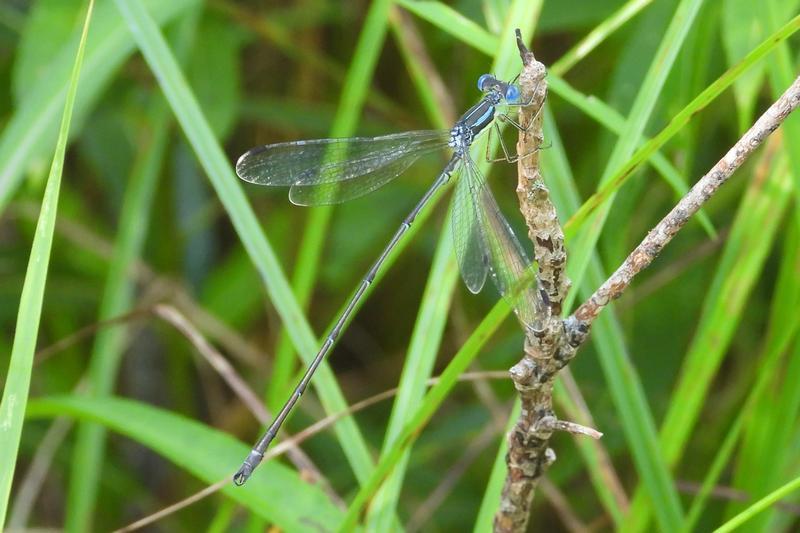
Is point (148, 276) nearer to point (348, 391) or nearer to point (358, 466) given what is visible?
point (348, 391)

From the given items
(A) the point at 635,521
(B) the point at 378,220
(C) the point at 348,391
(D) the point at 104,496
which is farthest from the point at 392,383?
(A) the point at 635,521

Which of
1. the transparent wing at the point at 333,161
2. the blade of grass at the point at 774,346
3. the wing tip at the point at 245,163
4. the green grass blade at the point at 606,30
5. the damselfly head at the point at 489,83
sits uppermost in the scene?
the transparent wing at the point at 333,161

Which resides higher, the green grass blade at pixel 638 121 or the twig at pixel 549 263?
the green grass blade at pixel 638 121

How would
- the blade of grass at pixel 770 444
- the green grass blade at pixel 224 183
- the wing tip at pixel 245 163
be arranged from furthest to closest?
1. the wing tip at pixel 245 163
2. the blade of grass at pixel 770 444
3. the green grass blade at pixel 224 183

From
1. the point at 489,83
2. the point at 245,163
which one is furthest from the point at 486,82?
the point at 245,163

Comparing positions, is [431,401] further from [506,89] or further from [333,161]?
[333,161]

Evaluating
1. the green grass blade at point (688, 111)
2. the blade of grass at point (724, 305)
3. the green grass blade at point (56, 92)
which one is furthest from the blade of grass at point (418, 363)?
the green grass blade at point (56, 92)

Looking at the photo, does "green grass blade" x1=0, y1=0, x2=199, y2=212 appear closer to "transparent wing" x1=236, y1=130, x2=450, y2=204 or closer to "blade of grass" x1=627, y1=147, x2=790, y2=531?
"transparent wing" x1=236, y1=130, x2=450, y2=204

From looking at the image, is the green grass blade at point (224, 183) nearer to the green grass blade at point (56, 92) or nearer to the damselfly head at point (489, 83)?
the green grass blade at point (56, 92)
